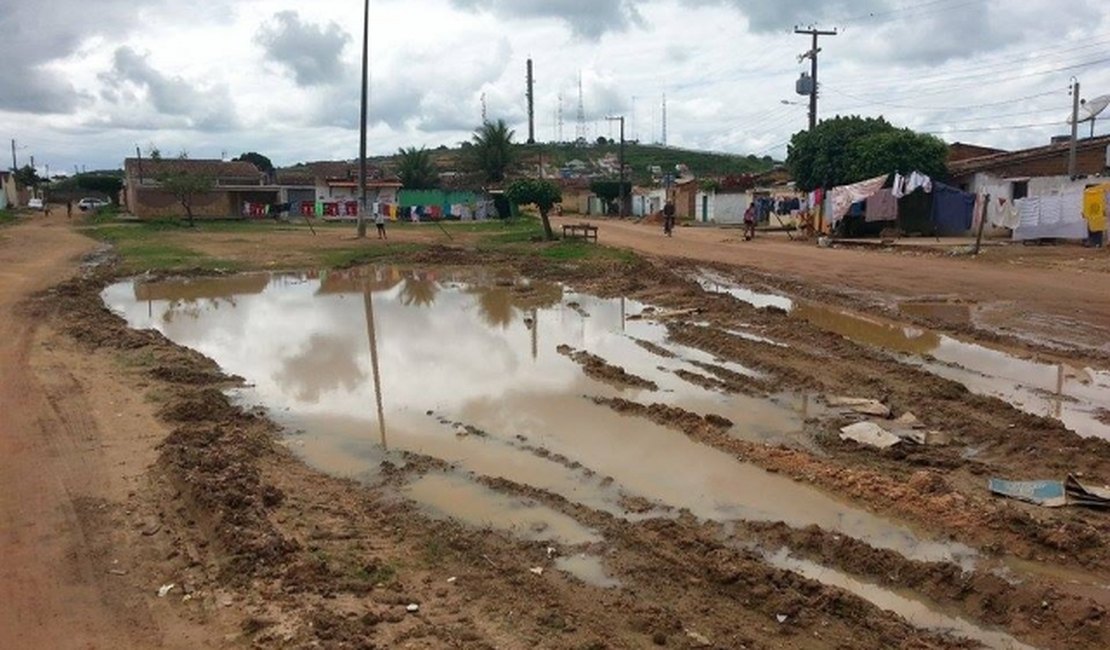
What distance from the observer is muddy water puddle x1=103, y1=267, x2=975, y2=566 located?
285 inches

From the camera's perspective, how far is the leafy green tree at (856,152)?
1308 inches

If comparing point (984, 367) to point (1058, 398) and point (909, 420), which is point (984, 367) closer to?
point (1058, 398)

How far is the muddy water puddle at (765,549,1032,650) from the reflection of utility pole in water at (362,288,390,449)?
4.49m

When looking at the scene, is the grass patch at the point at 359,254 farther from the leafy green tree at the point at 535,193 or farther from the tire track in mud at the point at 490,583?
the tire track in mud at the point at 490,583

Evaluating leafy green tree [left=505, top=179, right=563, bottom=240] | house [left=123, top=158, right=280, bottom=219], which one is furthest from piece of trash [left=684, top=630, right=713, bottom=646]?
house [left=123, top=158, right=280, bottom=219]

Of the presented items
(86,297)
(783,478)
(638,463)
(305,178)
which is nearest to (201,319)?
(86,297)

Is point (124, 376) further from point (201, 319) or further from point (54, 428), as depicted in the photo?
point (201, 319)

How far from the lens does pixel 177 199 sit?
51.1 meters

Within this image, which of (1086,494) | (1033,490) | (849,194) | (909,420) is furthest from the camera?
(849,194)

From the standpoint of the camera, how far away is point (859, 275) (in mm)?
21453

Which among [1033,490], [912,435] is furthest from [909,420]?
[1033,490]

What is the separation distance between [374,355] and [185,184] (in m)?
36.2

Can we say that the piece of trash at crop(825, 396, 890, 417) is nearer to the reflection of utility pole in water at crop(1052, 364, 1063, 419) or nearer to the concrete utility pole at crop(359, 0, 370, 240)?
the reflection of utility pole in water at crop(1052, 364, 1063, 419)

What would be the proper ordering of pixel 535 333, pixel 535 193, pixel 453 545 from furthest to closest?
pixel 535 193
pixel 535 333
pixel 453 545
